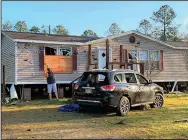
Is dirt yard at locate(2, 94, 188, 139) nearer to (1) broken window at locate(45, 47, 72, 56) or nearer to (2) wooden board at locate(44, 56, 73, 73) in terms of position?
(2) wooden board at locate(44, 56, 73, 73)

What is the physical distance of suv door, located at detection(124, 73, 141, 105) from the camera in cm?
1383

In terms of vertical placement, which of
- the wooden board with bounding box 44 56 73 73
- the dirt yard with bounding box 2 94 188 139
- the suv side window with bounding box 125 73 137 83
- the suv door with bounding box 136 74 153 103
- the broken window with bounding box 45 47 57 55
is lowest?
the dirt yard with bounding box 2 94 188 139

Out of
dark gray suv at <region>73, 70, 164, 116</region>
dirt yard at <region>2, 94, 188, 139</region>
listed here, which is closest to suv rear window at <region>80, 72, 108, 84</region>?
dark gray suv at <region>73, 70, 164, 116</region>

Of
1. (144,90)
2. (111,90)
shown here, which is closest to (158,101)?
(144,90)

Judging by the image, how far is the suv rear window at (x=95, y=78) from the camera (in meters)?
13.1

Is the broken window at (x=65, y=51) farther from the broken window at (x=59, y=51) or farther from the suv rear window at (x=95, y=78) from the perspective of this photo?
the suv rear window at (x=95, y=78)

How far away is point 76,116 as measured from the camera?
1301 cm

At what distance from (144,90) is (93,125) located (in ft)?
14.2

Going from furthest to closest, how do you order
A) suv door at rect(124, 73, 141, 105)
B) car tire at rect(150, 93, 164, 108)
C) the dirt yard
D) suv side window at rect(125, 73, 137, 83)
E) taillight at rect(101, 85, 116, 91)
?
car tire at rect(150, 93, 164, 108) < suv side window at rect(125, 73, 137, 83) < suv door at rect(124, 73, 141, 105) < taillight at rect(101, 85, 116, 91) < the dirt yard

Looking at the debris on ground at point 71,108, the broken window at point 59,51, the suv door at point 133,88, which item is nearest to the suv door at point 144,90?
the suv door at point 133,88

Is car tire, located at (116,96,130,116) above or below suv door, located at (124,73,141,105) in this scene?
below

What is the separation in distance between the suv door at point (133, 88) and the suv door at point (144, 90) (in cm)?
26

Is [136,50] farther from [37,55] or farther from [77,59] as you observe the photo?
[37,55]

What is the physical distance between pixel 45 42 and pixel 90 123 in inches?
436
